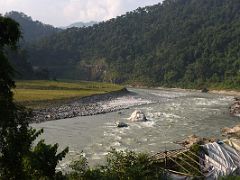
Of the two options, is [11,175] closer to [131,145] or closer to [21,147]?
[21,147]

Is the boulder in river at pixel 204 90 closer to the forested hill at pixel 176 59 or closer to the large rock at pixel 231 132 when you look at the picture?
the forested hill at pixel 176 59

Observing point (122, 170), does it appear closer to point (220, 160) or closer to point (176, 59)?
point (220, 160)

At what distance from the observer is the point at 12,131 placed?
1359 centimetres

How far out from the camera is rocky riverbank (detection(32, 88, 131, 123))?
56.8 m

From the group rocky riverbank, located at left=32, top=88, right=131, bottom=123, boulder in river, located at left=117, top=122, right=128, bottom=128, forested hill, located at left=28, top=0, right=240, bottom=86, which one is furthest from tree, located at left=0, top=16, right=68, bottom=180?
forested hill, located at left=28, top=0, right=240, bottom=86

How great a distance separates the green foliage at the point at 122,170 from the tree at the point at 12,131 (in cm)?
274

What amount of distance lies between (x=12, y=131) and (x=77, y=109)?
172 ft

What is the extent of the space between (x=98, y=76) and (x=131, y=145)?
149990 millimetres

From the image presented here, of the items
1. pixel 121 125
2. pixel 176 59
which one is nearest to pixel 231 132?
pixel 121 125

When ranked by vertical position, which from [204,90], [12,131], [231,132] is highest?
[12,131]

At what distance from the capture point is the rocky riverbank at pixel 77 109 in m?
56.8

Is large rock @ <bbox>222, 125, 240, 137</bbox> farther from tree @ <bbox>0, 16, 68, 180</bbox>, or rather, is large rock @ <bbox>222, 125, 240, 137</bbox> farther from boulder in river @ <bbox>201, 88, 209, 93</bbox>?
boulder in river @ <bbox>201, 88, 209, 93</bbox>

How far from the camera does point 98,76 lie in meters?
189

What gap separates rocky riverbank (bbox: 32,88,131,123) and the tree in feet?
126
